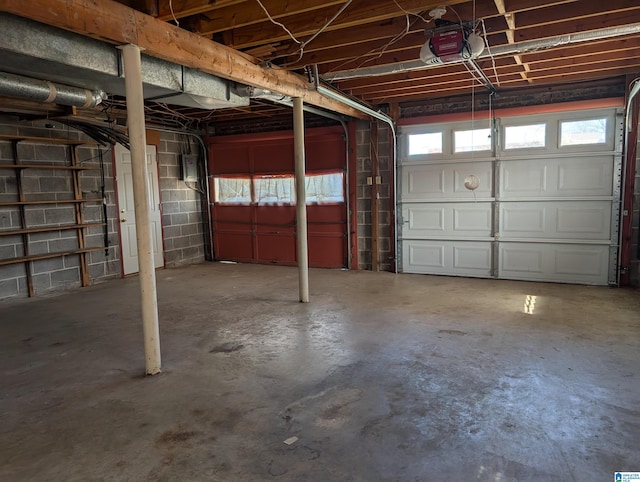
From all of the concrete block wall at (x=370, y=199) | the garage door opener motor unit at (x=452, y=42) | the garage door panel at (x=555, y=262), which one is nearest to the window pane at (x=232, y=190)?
the concrete block wall at (x=370, y=199)

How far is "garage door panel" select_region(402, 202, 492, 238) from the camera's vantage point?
6.45 metres

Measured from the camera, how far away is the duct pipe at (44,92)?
355 centimetres

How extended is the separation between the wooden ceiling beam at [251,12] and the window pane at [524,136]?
12.6 feet

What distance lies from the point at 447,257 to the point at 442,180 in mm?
1202

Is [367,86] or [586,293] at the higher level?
[367,86]

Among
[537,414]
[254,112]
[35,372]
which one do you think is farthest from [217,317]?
[254,112]

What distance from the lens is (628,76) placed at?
5.38 meters

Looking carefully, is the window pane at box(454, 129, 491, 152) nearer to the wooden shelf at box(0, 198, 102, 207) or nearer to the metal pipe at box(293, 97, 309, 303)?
the metal pipe at box(293, 97, 309, 303)

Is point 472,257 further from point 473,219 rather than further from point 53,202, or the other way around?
point 53,202

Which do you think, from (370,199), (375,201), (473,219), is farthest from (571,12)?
(370,199)

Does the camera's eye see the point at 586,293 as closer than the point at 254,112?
Yes

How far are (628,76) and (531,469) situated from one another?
537cm

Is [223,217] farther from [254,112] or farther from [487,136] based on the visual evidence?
[487,136]

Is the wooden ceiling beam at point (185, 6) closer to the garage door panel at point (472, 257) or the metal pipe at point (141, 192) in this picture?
the metal pipe at point (141, 192)
